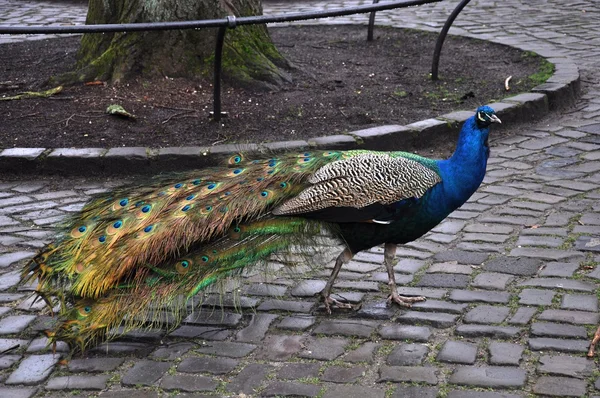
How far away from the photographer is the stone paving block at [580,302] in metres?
4.48

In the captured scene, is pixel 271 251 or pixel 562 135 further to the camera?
pixel 562 135

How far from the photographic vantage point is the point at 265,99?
801 centimetres

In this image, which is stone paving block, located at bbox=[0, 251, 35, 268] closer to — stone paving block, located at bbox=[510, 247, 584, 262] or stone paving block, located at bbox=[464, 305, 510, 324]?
stone paving block, located at bbox=[464, 305, 510, 324]

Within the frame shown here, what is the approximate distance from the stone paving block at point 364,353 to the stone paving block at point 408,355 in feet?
0.29

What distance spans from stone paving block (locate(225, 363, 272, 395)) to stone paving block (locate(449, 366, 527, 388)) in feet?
2.70

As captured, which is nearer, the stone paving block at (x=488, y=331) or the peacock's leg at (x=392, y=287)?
the stone paving block at (x=488, y=331)

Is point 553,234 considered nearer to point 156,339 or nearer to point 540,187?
point 540,187

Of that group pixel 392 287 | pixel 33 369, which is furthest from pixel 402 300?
pixel 33 369

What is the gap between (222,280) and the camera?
14.2ft

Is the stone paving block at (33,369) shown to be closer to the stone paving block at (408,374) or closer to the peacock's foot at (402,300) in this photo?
the stone paving block at (408,374)

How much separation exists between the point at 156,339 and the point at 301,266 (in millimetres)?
1047

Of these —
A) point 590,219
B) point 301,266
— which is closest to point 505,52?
point 590,219

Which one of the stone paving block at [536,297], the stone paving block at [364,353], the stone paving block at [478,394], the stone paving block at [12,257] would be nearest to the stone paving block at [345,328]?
the stone paving block at [364,353]

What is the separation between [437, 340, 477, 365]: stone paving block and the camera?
4047 millimetres
